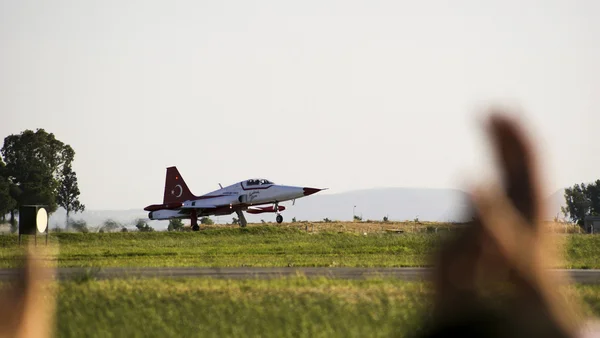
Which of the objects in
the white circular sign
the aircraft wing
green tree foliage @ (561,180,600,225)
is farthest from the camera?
green tree foliage @ (561,180,600,225)

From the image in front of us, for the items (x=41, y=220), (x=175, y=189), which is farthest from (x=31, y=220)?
Result: (x=175, y=189)

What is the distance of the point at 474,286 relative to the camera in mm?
6020

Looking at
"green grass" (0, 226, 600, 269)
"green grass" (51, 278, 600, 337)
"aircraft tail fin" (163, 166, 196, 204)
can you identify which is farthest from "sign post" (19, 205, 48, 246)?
"aircraft tail fin" (163, 166, 196, 204)

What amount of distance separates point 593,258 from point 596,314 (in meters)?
23.0

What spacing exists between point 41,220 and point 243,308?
31.0m

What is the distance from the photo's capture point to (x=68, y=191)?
13162cm

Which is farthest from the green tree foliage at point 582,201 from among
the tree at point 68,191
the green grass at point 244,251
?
the green grass at point 244,251

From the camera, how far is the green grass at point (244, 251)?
32156 mm

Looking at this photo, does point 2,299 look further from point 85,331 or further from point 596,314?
point 596,314

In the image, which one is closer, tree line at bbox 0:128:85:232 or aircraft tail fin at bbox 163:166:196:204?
aircraft tail fin at bbox 163:166:196:204

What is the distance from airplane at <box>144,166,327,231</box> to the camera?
70188 millimetres

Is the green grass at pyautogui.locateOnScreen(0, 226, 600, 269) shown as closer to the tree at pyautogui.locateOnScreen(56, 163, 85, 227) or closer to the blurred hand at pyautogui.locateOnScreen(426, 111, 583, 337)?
the blurred hand at pyautogui.locateOnScreen(426, 111, 583, 337)

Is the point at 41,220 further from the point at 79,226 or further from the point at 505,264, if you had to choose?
the point at 505,264

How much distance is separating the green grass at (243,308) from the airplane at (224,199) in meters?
52.0
